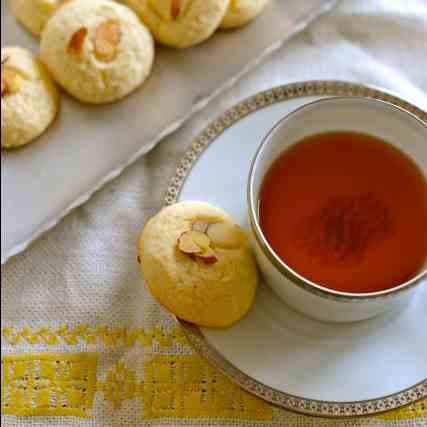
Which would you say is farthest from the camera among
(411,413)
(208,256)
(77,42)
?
(77,42)

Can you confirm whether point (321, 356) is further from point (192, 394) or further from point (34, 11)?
point (34, 11)

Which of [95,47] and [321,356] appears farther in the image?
[95,47]

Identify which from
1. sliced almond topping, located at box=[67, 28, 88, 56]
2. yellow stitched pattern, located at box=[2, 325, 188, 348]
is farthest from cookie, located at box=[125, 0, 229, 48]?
yellow stitched pattern, located at box=[2, 325, 188, 348]

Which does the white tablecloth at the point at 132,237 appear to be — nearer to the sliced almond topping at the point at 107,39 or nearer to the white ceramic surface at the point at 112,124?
the white ceramic surface at the point at 112,124

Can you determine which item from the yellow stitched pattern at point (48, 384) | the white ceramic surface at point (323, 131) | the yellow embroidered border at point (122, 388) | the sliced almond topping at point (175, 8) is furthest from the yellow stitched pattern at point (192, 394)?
the sliced almond topping at point (175, 8)

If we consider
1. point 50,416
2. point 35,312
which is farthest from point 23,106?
point 50,416

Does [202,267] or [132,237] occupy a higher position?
[202,267]

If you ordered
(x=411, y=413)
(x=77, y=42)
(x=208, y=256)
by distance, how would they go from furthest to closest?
(x=77, y=42) → (x=411, y=413) → (x=208, y=256)

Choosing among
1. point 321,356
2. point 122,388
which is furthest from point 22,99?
point 321,356

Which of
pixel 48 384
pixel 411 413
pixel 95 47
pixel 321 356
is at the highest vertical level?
pixel 95 47
